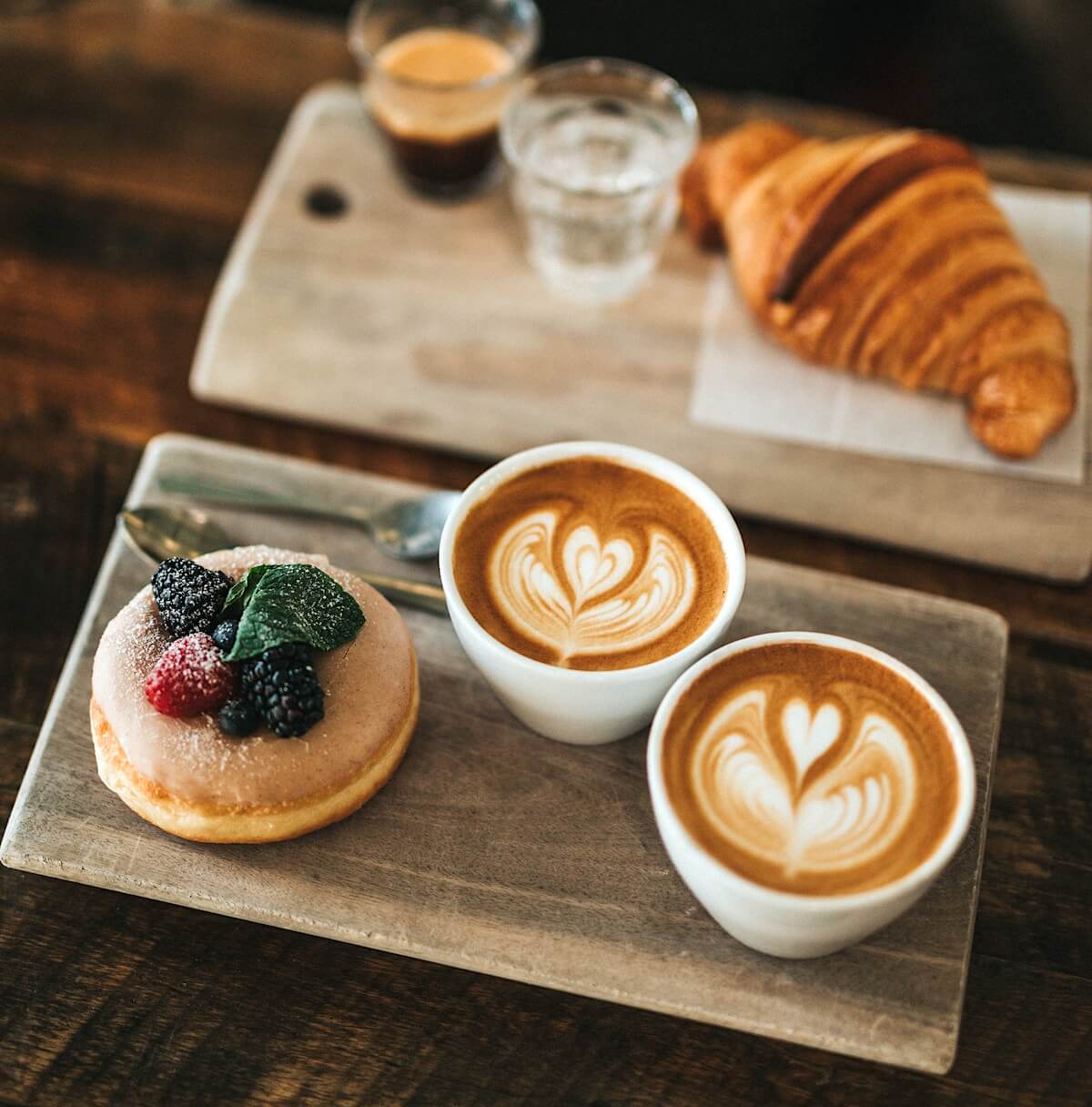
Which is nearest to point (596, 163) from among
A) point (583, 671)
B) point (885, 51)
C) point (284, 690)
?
point (583, 671)

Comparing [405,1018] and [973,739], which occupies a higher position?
[973,739]

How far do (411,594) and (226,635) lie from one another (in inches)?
12.9

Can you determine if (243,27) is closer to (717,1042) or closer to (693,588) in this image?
(693,588)

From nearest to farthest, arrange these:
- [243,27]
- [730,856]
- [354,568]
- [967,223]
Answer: [730,856] → [354,568] → [967,223] → [243,27]

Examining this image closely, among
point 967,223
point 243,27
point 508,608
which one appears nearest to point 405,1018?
point 508,608

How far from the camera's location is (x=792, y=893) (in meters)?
1.22

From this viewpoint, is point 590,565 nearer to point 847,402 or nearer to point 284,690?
point 284,690

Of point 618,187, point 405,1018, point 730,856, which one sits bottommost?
point 405,1018

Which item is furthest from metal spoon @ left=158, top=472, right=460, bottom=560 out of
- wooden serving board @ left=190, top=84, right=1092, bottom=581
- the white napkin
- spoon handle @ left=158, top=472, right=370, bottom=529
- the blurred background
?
the blurred background

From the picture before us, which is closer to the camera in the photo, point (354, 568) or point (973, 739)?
point (973, 739)

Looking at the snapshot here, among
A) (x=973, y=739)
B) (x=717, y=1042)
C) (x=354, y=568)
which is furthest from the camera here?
(x=354, y=568)

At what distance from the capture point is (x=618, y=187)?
2.04 meters

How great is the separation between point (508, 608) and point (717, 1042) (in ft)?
1.74

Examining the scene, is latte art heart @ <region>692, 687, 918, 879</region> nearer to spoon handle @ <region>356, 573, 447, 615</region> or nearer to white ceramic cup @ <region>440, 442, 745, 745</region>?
white ceramic cup @ <region>440, 442, 745, 745</region>
